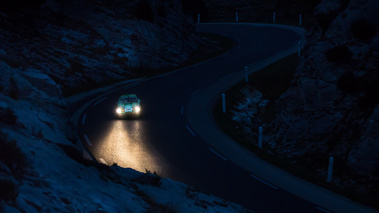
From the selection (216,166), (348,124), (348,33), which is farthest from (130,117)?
(348,33)

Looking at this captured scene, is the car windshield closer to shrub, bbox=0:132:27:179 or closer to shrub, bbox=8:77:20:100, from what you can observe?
shrub, bbox=8:77:20:100

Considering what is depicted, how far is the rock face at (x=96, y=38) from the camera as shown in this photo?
97.0 ft

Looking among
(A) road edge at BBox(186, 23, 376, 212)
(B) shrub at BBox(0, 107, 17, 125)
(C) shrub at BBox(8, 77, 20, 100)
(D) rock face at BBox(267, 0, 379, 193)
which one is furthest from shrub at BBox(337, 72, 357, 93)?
(B) shrub at BBox(0, 107, 17, 125)

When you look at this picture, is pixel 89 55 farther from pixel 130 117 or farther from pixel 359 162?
pixel 359 162

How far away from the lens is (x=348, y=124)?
2036 centimetres

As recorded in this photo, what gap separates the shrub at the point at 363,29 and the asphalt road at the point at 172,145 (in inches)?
463

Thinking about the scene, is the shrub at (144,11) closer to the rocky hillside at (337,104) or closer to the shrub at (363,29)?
the rocky hillside at (337,104)

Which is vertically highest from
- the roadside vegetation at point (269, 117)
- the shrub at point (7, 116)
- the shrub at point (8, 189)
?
the shrub at point (7, 116)

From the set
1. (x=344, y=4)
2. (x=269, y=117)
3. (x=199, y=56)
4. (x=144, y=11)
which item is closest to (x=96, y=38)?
(x=144, y=11)

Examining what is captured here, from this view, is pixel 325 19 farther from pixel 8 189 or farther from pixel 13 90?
pixel 8 189

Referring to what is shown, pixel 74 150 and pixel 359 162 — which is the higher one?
pixel 74 150

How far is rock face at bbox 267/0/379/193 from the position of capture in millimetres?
18188

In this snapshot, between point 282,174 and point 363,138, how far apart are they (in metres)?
6.15

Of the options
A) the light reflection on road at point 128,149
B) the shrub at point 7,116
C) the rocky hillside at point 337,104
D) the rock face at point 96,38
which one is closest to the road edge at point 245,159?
the rocky hillside at point 337,104
